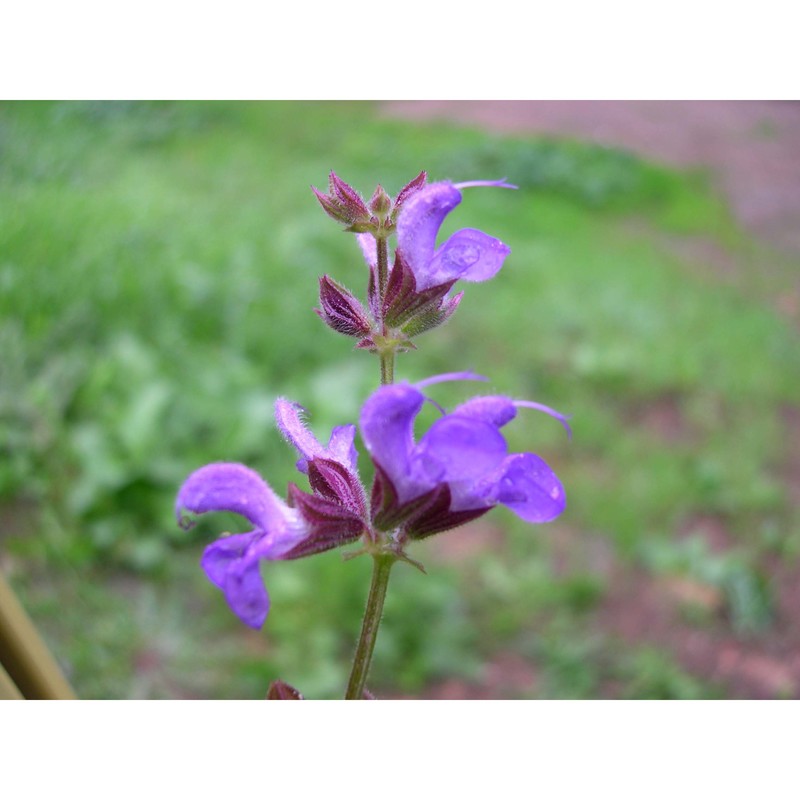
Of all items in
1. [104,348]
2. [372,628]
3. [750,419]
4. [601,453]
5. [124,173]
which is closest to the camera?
[372,628]

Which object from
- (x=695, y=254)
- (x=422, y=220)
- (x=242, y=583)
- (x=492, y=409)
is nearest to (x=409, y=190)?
(x=422, y=220)

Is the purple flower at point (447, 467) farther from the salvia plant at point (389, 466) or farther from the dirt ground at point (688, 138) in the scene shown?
the dirt ground at point (688, 138)

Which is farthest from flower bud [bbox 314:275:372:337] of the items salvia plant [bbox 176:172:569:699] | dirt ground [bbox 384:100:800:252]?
dirt ground [bbox 384:100:800:252]

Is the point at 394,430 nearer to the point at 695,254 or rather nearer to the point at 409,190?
the point at 409,190

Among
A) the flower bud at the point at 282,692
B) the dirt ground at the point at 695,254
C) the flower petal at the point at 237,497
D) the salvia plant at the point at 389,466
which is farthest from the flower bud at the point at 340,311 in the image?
the dirt ground at the point at 695,254
